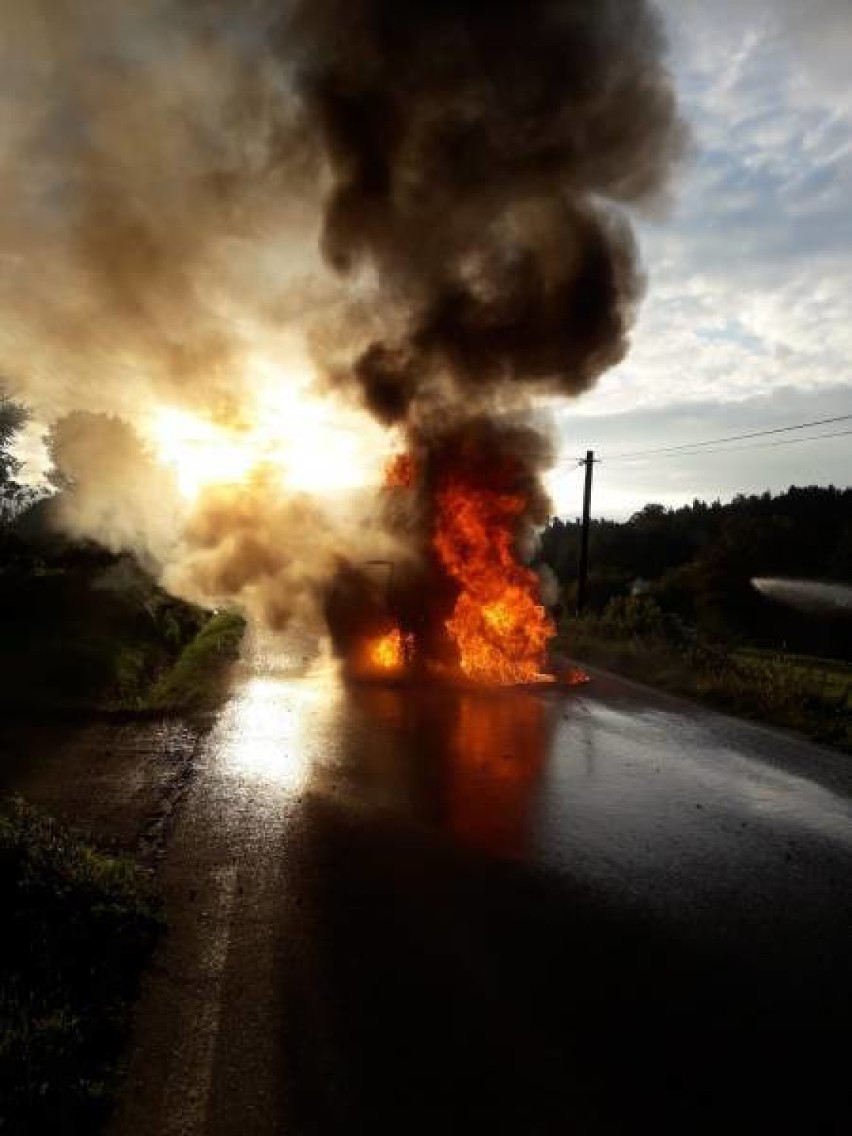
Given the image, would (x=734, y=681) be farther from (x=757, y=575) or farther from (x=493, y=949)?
(x=757, y=575)

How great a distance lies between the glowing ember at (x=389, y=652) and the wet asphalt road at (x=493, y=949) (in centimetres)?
766

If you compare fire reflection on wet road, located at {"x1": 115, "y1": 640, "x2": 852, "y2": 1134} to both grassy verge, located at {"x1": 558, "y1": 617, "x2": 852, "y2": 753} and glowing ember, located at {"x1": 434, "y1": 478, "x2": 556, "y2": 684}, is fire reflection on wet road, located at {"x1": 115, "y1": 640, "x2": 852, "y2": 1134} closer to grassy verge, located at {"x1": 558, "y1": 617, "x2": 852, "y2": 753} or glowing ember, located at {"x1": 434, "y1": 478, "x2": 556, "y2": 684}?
grassy verge, located at {"x1": 558, "y1": 617, "x2": 852, "y2": 753}

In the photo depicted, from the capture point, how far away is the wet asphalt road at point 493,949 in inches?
134

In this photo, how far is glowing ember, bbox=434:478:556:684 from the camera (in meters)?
16.9

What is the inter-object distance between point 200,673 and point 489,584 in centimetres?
685

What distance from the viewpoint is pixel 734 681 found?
1448cm

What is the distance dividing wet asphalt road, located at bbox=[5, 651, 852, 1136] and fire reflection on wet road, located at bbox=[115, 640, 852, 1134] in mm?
18

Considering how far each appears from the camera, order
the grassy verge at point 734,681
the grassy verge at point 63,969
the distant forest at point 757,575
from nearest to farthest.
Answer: the grassy verge at point 63,969
the grassy verge at point 734,681
the distant forest at point 757,575

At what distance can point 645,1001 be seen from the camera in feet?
13.8

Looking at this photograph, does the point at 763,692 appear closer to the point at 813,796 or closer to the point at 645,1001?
the point at 813,796

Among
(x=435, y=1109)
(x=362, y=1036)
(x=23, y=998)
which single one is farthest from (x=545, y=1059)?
(x=23, y=998)

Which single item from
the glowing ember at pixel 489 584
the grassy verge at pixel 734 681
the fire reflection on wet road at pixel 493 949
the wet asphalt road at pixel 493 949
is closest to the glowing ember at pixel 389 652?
the glowing ember at pixel 489 584

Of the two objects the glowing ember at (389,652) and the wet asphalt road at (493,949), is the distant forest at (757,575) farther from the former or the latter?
the wet asphalt road at (493,949)

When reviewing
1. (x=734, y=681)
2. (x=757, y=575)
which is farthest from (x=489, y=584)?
(x=757, y=575)
